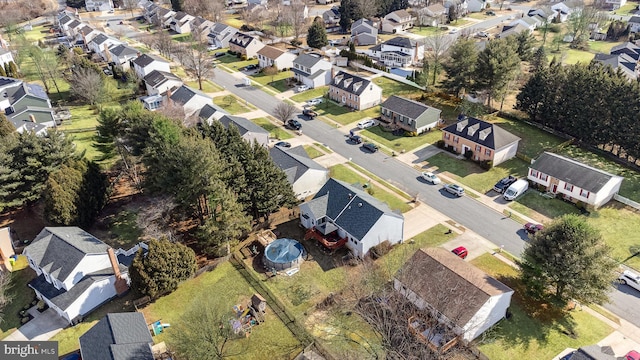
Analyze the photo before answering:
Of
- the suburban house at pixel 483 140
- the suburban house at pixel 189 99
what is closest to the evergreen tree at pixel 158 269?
the suburban house at pixel 189 99

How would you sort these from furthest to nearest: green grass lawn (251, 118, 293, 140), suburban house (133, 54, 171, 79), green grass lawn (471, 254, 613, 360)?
suburban house (133, 54, 171, 79)
green grass lawn (251, 118, 293, 140)
green grass lawn (471, 254, 613, 360)

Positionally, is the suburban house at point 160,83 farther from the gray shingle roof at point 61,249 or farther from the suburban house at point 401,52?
the suburban house at point 401,52

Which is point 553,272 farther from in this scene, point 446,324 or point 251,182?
point 251,182

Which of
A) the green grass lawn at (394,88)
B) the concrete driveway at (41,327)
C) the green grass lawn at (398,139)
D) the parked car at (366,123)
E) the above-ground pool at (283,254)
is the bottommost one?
the green grass lawn at (398,139)

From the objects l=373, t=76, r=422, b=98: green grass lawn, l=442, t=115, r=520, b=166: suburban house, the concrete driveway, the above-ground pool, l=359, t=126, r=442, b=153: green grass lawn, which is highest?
l=442, t=115, r=520, b=166: suburban house

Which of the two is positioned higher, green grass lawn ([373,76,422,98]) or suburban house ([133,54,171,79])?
suburban house ([133,54,171,79])

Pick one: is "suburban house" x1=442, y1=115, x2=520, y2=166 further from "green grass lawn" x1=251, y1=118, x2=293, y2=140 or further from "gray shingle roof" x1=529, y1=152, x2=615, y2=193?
"green grass lawn" x1=251, y1=118, x2=293, y2=140

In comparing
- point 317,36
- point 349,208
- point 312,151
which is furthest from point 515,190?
point 317,36

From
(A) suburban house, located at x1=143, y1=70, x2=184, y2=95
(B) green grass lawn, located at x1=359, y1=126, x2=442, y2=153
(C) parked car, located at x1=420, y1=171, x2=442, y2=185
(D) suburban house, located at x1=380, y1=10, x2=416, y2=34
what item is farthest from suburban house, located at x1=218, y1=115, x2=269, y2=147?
(D) suburban house, located at x1=380, y1=10, x2=416, y2=34
